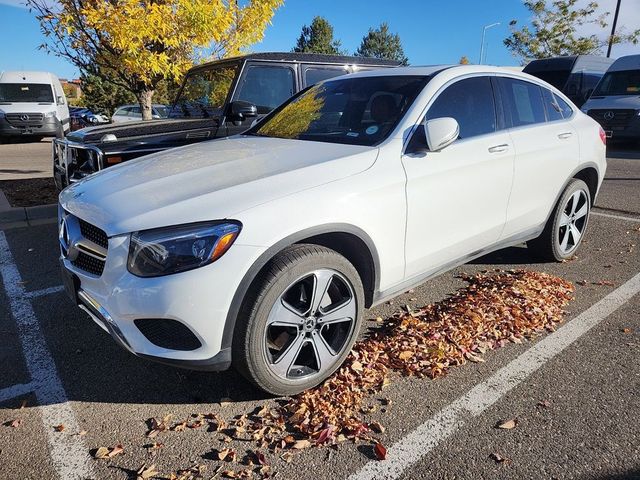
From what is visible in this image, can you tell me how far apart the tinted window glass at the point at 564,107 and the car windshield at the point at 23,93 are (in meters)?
19.0

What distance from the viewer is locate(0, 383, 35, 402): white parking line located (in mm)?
2635

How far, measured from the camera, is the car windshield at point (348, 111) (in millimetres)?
3088

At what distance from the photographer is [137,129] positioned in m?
5.31

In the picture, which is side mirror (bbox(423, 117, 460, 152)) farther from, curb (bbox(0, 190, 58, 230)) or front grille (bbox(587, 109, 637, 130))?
front grille (bbox(587, 109, 637, 130))

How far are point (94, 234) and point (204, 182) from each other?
597 millimetres

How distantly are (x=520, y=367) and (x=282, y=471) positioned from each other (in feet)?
5.17

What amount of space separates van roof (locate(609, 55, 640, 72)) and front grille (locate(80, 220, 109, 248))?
50.0 ft

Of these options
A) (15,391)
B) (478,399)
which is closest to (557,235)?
(478,399)

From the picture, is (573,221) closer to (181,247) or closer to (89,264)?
(181,247)

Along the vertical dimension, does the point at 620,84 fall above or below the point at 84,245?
above

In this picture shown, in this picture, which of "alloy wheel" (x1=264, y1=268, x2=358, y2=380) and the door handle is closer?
"alloy wheel" (x1=264, y1=268, x2=358, y2=380)

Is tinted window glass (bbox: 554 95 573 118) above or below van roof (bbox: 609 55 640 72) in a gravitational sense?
below

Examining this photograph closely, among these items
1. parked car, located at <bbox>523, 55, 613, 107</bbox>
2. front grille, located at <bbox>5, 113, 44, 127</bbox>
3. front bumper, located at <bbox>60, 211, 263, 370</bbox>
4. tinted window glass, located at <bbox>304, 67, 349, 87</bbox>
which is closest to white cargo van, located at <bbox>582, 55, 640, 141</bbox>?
parked car, located at <bbox>523, 55, 613, 107</bbox>

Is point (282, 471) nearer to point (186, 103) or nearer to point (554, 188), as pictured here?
point (554, 188)
